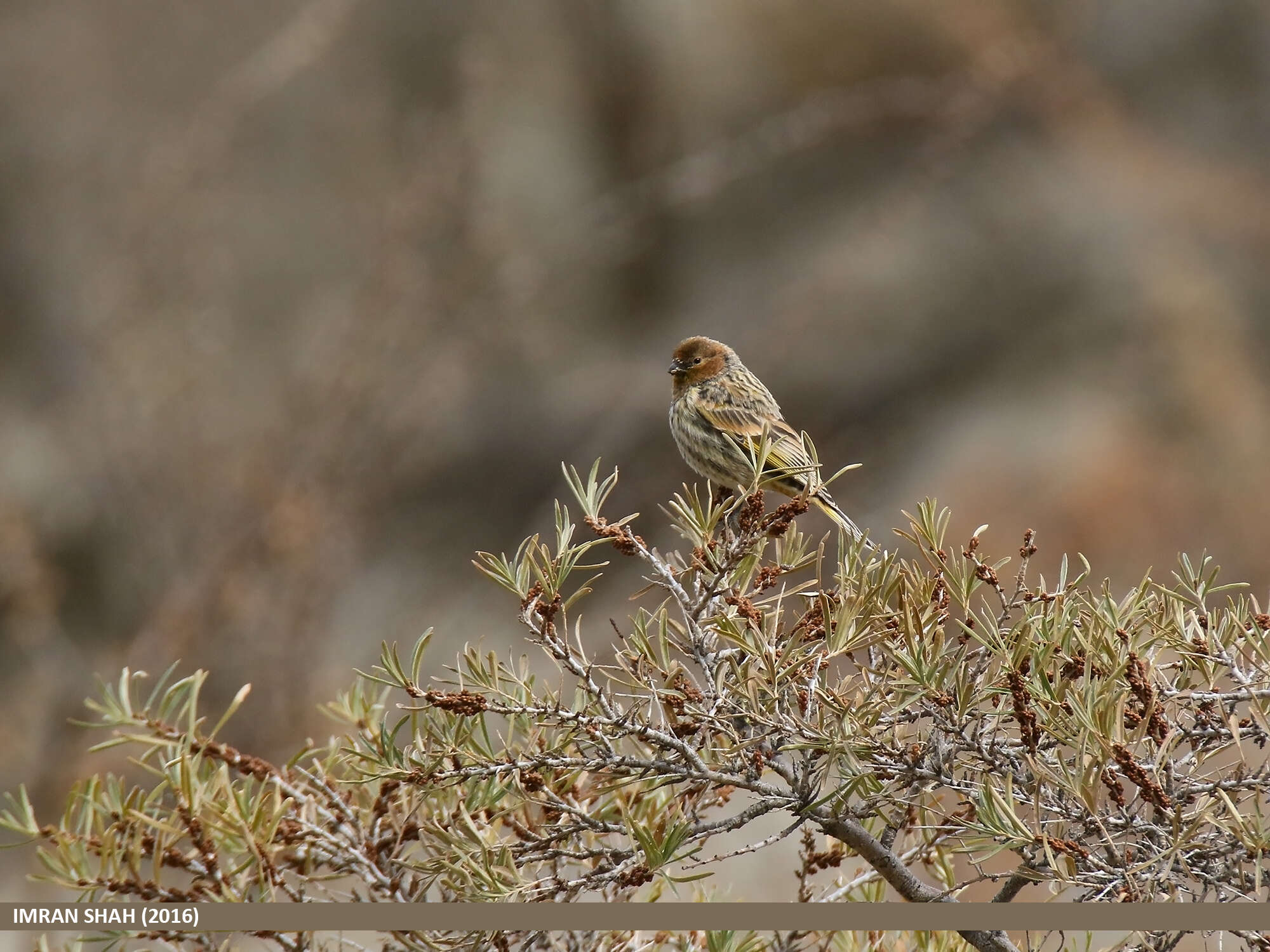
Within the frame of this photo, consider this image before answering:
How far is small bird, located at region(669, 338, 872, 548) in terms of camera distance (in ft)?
6.23

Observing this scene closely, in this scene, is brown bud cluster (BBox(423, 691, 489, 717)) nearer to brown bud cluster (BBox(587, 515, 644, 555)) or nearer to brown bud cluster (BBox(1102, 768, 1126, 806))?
brown bud cluster (BBox(587, 515, 644, 555))

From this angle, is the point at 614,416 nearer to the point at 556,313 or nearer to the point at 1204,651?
the point at 556,313

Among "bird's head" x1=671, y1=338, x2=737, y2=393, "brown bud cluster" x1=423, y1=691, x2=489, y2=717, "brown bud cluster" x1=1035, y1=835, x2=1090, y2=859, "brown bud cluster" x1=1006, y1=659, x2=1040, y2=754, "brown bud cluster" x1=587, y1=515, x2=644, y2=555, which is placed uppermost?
"bird's head" x1=671, y1=338, x2=737, y2=393

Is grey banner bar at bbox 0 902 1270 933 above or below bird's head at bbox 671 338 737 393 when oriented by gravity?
below

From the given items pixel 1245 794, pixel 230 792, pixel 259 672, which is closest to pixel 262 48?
pixel 259 672

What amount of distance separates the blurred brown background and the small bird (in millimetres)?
1959

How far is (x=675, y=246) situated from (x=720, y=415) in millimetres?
3280

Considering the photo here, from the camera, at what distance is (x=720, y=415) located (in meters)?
2.05

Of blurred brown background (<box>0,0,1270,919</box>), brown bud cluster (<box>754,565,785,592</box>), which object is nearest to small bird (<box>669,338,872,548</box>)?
brown bud cluster (<box>754,565,785,592</box>)

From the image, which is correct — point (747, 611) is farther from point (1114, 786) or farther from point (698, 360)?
point (698, 360)

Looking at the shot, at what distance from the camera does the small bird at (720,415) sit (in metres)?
1.90

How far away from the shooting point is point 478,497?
16.9ft

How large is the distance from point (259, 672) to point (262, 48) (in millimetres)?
3003

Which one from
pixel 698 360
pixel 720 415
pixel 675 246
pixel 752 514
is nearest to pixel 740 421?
pixel 720 415
